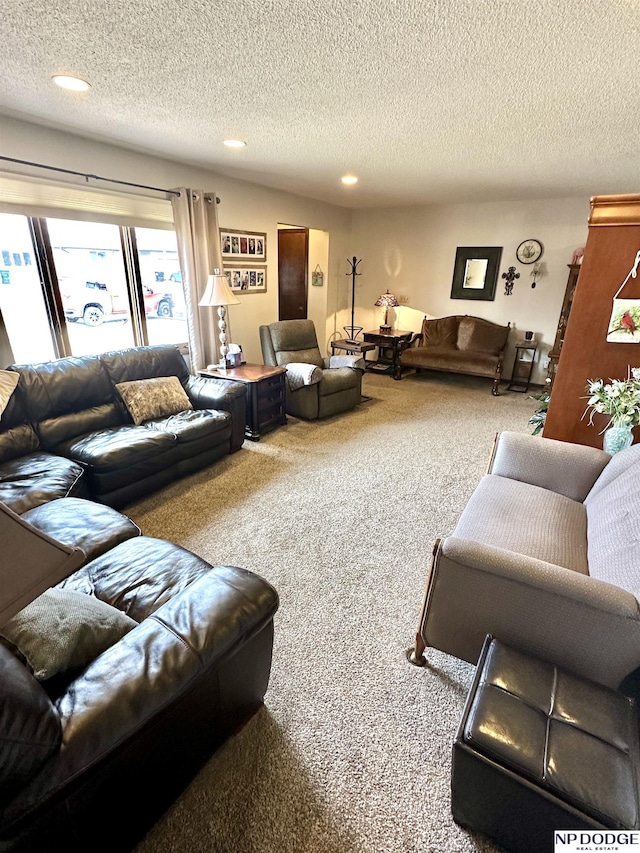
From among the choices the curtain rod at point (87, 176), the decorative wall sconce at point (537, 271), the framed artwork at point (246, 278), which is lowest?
the framed artwork at point (246, 278)

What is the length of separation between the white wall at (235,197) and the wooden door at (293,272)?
0.34m

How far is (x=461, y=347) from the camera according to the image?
5.72 m

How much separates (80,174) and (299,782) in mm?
3709

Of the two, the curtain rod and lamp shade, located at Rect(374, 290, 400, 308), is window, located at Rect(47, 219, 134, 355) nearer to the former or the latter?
the curtain rod

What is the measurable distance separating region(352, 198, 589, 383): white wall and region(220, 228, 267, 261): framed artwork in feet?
7.63

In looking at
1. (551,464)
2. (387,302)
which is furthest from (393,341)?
(551,464)

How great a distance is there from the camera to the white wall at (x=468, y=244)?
5066mm

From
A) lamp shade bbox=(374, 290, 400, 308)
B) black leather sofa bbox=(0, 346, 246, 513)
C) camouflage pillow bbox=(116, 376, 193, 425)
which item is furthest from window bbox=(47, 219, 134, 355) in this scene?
lamp shade bbox=(374, 290, 400, 308)

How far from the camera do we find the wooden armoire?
6.16 ft

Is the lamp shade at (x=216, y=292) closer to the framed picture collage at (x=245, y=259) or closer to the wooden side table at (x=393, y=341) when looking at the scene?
the framed picture collage at (x=245, y=259)

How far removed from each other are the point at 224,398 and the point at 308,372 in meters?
1.04

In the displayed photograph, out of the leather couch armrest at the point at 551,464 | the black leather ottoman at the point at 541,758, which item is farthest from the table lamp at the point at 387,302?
the black leather ottoman at the point at 541,758

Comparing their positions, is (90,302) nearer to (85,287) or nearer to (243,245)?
(85,287)

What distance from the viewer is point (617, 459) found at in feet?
5.96
